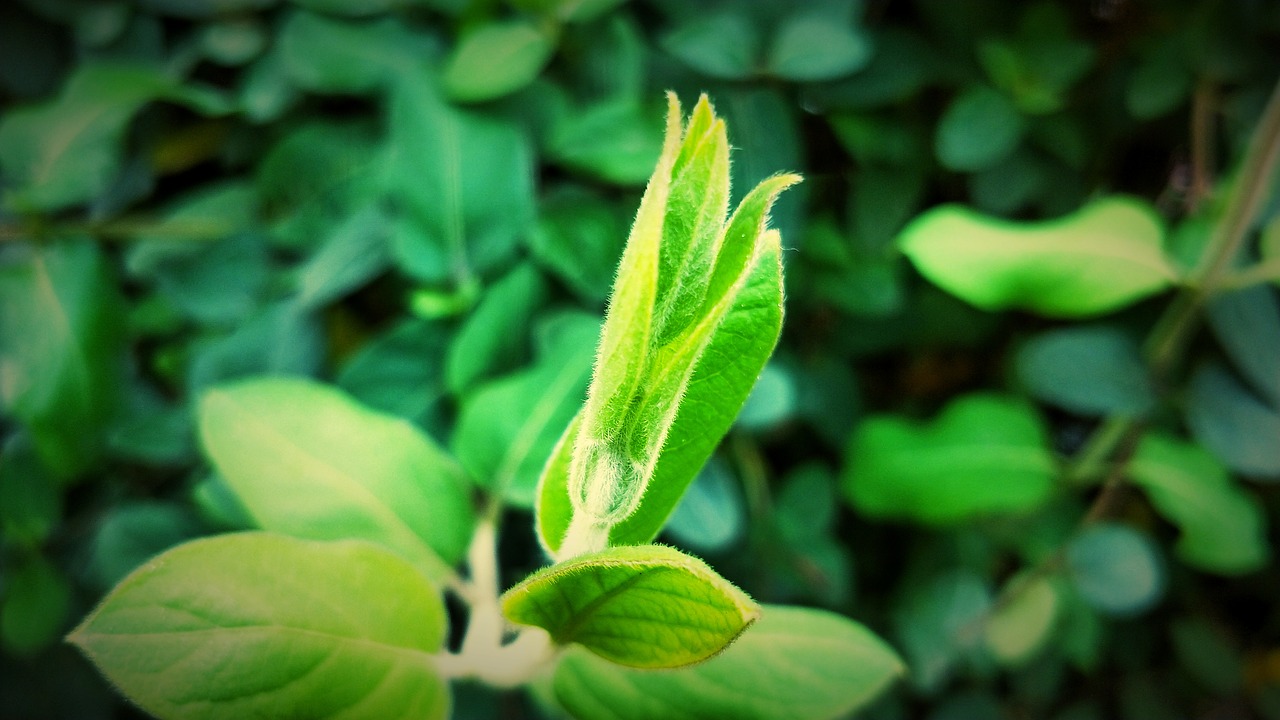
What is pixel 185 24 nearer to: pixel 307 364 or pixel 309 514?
pixel 307 364

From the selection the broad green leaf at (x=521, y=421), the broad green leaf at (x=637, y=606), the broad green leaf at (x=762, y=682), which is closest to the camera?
the broad green leaf at (x=637, y=606)

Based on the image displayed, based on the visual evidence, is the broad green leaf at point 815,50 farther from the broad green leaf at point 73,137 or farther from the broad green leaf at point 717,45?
the broad green leaf at point 73,137

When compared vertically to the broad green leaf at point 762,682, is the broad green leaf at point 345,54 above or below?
above

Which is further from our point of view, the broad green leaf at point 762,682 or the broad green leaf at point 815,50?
the broad green leaf at point 815,50

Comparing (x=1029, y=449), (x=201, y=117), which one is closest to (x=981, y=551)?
(x=1029, y=449)

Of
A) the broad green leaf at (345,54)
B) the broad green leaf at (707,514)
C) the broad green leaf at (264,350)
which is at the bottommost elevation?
the broad green leaf at (707,514)

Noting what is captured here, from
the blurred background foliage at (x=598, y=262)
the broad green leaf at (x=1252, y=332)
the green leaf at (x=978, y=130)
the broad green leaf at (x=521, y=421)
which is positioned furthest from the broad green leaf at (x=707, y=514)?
the broad green leaf at (x=1252, y=332)

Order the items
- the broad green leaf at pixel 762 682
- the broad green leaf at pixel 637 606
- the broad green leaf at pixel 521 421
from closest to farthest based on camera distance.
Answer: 1. the broad green leaf at pixel 637 606
2. the broad green leaf at pixel 762 682
3. the broad green leaf at pixel 521 421
